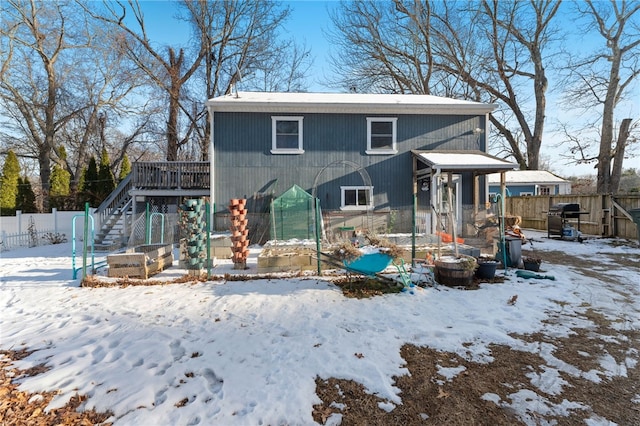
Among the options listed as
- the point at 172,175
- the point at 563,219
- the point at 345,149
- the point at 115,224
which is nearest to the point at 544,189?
the point at 563,219

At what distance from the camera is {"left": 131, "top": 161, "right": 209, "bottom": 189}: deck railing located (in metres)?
12.9

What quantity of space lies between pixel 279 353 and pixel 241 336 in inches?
27.2

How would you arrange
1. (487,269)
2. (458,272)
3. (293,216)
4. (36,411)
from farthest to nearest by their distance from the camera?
(293,216)
(487,269)
(458,272)
(36,411)

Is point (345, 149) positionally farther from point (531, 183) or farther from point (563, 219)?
point (531, 183)

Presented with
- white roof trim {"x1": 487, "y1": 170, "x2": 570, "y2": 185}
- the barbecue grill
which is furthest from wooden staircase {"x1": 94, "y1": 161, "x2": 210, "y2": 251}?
white roof trim {"x1": 487, "y1": 170, "x2": 570, "y2": 185}

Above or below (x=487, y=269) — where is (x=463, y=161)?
above

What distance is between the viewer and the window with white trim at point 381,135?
13000mm

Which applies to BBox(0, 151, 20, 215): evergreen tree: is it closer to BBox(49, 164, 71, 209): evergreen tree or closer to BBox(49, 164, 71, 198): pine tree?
BBox(49, 164, 71, 209): evergreen tree

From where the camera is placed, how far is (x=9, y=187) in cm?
1662

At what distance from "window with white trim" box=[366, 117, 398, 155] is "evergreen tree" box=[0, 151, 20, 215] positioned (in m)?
18.1

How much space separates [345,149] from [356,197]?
197 cm

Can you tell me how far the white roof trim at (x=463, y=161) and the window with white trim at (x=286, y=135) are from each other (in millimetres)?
4734

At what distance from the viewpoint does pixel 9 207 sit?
1644 centimetres

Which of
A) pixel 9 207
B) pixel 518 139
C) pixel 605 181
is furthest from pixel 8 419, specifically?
pixel 518 139
